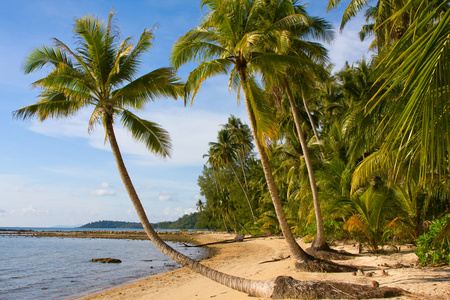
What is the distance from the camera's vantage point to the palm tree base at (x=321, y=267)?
8.13m

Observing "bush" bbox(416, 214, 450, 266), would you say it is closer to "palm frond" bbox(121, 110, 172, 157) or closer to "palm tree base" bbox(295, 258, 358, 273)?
"palm tree base" bbox(295, 258, 358, 273)

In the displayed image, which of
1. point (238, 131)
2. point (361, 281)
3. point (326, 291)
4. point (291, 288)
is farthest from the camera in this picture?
point (238, 131)

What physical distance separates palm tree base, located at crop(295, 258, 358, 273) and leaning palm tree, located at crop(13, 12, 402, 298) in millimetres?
3711

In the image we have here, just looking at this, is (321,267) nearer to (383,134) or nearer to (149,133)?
(383,134)

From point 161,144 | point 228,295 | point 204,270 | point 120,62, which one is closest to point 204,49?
point 120,62

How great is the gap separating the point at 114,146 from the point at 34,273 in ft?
47.3

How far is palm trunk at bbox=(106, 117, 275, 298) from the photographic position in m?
5.92

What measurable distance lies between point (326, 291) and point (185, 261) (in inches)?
110

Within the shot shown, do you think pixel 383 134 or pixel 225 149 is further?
pixel 225 149

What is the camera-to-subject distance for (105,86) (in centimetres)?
753

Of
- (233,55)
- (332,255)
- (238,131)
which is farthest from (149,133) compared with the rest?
(238,131)

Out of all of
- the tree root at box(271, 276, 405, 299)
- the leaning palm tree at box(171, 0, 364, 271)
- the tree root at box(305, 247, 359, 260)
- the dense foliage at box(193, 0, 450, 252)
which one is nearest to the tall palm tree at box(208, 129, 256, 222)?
the dense foliage at box(193, 0, 450, 252)

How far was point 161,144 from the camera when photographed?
822cm

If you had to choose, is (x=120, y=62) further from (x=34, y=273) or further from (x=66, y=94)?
(x=34, y=273)
